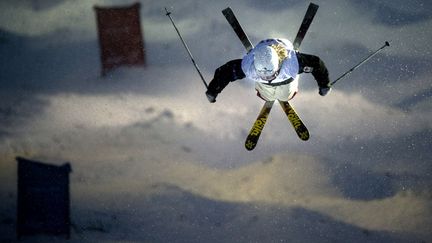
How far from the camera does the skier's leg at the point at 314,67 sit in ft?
19.2

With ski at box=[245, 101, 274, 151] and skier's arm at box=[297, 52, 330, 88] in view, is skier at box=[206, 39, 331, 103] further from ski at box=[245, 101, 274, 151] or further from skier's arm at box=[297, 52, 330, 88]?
ski at box=[245, 101, 274, 151]

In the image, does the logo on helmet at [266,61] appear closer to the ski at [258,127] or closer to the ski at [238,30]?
the ski at [238,30]

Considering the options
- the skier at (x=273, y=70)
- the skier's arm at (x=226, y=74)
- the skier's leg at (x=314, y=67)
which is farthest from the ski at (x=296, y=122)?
the skier's arm at (x=226, y=74)

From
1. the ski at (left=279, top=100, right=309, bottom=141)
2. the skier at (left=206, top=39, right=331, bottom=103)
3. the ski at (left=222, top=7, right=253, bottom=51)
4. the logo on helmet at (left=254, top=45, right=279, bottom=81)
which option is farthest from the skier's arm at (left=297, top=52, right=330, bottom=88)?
the ski at (left=279, top=100, right=309, bottom=141)

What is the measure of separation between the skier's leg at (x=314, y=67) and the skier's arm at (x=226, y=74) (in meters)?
0.99

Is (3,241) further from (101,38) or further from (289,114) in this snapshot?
(289,114)

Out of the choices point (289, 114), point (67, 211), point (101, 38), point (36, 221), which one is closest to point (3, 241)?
point (36, 221)

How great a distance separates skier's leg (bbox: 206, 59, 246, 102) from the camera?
6051mm

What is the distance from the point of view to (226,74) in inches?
241

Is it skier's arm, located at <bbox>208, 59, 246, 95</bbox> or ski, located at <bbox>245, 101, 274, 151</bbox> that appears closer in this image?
skier's arm, located at <bbox>208, 59, 246, 95</bbox>

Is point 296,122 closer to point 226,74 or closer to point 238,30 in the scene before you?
point 226,74

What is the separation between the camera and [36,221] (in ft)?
74.7

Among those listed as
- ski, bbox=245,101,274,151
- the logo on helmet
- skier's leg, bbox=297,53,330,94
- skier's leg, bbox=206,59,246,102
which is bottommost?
ski, bbox=245,101,274,151

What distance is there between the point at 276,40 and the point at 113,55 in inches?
320
